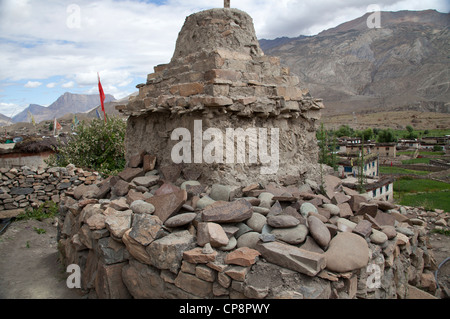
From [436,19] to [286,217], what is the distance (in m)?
188

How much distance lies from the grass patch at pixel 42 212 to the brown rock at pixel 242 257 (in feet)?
29.4

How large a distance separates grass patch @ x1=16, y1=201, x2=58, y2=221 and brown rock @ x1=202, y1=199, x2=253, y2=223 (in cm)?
842

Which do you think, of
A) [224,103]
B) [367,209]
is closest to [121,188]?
[224,103]

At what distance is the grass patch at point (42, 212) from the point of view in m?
9.91

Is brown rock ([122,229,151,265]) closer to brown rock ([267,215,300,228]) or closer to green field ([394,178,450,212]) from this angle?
brown rock ([267,215,300,228])

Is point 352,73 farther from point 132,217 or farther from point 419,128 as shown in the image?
point 132,217

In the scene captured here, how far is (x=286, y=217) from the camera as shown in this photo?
11.4ft

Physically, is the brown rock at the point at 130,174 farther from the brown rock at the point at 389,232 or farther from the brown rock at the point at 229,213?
the brown rock at the point at 389,232

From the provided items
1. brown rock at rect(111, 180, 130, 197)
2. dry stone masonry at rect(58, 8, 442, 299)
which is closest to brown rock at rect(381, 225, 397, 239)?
dry stone masonry at rect(58, 8, 442, 299)

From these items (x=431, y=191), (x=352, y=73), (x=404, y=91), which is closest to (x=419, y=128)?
(x=431, y=191)

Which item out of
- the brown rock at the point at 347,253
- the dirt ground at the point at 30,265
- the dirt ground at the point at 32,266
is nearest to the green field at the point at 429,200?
the dirt ground at the point at 32,266

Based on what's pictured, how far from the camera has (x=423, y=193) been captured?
2136 centimetres
